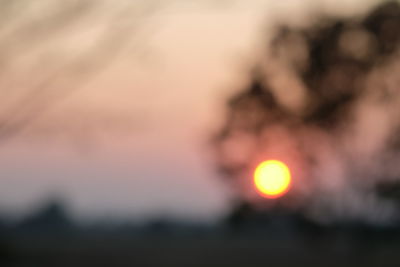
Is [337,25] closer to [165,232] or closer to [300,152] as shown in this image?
[300,152]

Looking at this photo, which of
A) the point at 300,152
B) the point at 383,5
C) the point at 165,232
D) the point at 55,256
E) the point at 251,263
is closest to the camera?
the point at 383,5

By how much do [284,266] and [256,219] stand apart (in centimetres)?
1147

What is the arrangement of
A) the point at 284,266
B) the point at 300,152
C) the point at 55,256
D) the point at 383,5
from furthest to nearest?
the point at 55,256 < the point at 284,266 < the point at 300,152 < the point at 383,5

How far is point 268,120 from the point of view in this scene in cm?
2614

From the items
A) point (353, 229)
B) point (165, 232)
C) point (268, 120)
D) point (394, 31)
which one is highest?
point (165, 232)

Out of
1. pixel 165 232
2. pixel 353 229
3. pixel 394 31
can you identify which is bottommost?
pixel 353 229

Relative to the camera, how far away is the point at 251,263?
1613 inches

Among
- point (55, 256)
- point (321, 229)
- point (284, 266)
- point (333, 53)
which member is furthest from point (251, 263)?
point (333, 53)

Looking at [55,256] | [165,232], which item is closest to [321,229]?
[55,256]

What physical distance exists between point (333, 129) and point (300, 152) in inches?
39.1

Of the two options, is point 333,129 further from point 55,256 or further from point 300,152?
point 55,256

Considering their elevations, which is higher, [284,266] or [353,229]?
[284,266]

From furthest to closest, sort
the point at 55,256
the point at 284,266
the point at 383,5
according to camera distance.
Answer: the point at 55,256 → the point at 284,266 → the point at 383,5

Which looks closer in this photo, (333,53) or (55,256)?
(333,53)
